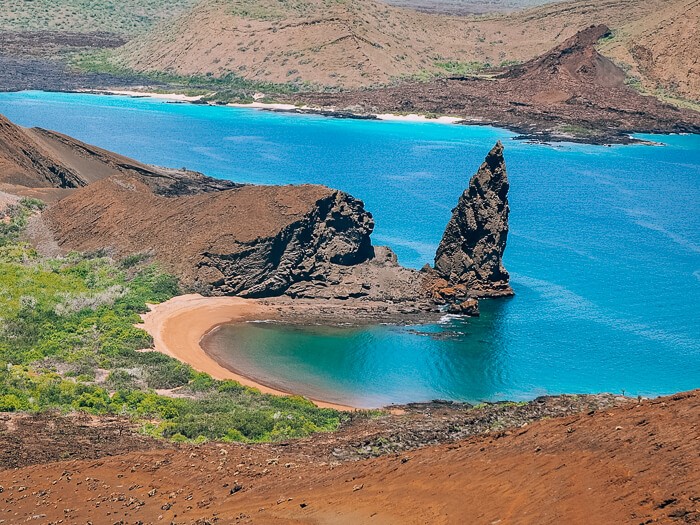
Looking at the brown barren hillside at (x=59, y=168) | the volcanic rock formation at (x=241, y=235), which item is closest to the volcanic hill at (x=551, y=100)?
the brown barren hillside at (x=59, y=168)

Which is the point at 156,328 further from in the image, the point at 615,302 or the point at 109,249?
the point at 615,302

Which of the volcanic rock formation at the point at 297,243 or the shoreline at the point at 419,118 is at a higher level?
the shoreline at the point at 419,118

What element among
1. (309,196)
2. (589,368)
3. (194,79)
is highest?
(194,79)

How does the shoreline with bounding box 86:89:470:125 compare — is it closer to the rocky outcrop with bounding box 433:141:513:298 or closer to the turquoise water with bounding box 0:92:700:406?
the turquoise water with bounding box 0:92:700:406

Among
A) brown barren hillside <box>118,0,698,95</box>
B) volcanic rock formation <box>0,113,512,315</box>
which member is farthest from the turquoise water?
brown barren hillside <box>118,0,698,95</box>

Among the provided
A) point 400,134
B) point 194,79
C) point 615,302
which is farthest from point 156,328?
point 194,79

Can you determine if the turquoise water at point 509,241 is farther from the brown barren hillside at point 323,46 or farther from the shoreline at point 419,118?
the brown barren hillside at point 323,46

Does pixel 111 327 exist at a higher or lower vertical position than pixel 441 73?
lower

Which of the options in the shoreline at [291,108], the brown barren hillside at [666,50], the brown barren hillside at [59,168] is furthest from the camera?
the brown barren hillside at [666,50]
